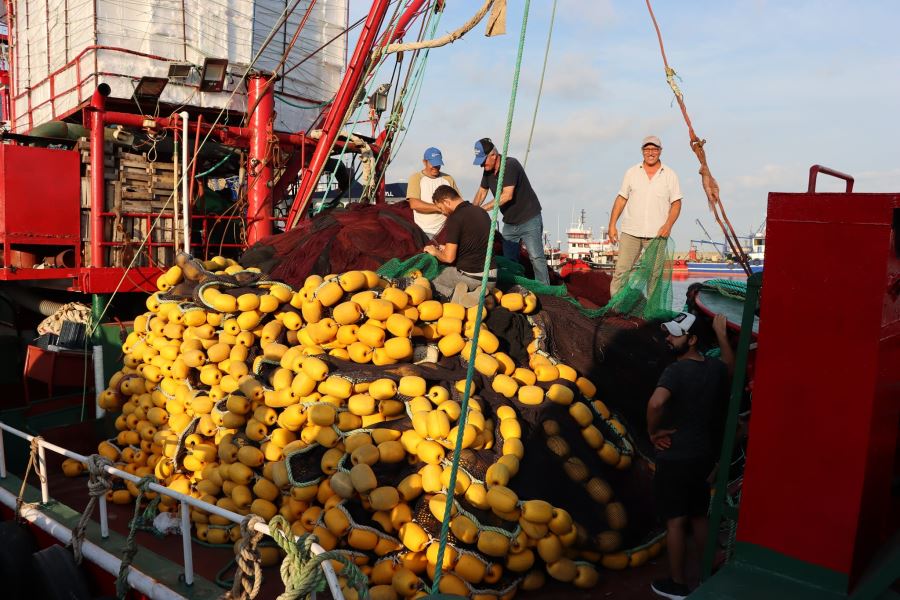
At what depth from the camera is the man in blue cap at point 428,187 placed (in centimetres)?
828

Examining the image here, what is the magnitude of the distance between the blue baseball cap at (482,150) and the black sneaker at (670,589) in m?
4.75

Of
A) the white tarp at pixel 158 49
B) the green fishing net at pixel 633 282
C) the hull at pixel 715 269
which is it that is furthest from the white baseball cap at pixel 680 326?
the hull at pixel 715 269

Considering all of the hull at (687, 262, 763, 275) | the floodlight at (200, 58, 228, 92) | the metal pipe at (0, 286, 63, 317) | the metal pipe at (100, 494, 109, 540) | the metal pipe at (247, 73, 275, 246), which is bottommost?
the hull at (687, 262, 763, 275)

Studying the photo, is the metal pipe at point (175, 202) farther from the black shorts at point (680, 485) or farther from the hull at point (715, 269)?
the hull at point (715, 269)

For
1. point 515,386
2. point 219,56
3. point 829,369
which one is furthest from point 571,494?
point 219,56

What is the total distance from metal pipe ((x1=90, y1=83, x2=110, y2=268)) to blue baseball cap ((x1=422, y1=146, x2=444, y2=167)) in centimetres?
471

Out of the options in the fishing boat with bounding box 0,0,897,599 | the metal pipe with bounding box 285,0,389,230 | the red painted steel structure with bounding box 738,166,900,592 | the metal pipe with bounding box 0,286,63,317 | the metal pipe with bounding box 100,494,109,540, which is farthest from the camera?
the metal pipe with bounding box 0,286,63,317

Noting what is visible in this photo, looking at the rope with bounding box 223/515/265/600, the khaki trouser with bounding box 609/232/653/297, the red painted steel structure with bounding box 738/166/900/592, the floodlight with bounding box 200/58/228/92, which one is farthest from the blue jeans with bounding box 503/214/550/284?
the floodlight with bounding box 200/58/228/92

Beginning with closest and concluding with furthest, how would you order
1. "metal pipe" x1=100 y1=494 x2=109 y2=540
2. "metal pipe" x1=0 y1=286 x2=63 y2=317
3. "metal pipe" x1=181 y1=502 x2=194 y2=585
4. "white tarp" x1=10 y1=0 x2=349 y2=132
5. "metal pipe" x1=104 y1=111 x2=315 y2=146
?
"metal pipe" x1=181 y1=502 x2=194 y2=585, "metal pipe" x1=100 y1=494 x2=109 y2=540, "metal pipe" x1=104 y1=111 x2=315 y2=146, "metal pipe" x1=0 y1=286 x2=63 y2=317, "white tarp" x1=10 y1=0 x2=349 y2=132

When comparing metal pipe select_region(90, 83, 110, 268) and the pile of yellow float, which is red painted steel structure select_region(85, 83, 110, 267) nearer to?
metal pipe select_region(90, 83, 110, 268)

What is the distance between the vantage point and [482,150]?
309 inches

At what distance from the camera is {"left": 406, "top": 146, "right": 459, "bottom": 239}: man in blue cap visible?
8.28m

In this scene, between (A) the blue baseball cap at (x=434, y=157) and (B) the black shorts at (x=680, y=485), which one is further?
(A) the blue baseball cap at (x=434, y=157)

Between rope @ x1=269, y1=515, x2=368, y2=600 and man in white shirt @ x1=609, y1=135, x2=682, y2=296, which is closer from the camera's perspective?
rope @ x1=269, y1=515, x2=368, y2=600
